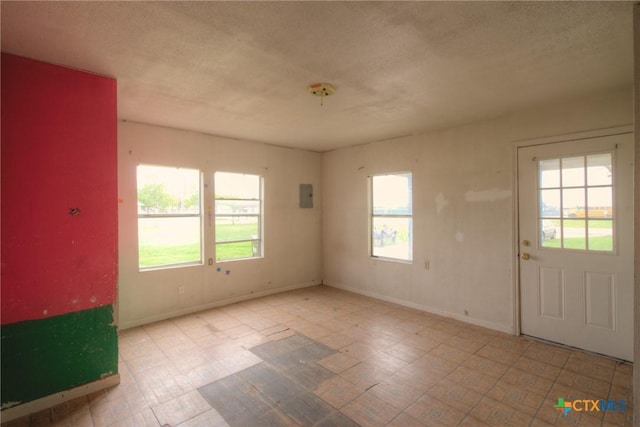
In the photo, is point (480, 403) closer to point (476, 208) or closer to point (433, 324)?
point (433, 324)

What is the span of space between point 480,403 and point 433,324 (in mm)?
1649

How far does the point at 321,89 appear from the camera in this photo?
285cm

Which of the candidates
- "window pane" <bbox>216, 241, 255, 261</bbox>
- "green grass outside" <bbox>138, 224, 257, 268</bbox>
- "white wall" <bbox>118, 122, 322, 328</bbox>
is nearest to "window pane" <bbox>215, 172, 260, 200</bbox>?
"white wall" <bbox>118, 122, 322, 328</bbox>

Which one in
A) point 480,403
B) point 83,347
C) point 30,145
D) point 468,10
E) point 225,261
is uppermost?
point 468,10

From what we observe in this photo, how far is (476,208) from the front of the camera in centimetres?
404

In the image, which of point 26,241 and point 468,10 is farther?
point 26,241

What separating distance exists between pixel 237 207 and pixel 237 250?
695mm

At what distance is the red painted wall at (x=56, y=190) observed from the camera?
2.28 meters

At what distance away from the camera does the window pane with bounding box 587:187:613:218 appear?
10.2 ft

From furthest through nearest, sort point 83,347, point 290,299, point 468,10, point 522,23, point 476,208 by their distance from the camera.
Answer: point 290,299 < point 476,208 < point 83,347 < point 522,23 < point 468,10

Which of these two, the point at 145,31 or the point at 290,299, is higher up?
the point at 145,31

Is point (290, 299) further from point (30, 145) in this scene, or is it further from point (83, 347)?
point (30, 145)

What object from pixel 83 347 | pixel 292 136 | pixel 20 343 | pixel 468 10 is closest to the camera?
pixel 468 10

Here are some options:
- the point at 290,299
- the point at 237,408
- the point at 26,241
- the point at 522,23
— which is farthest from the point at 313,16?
the point at 290,299
